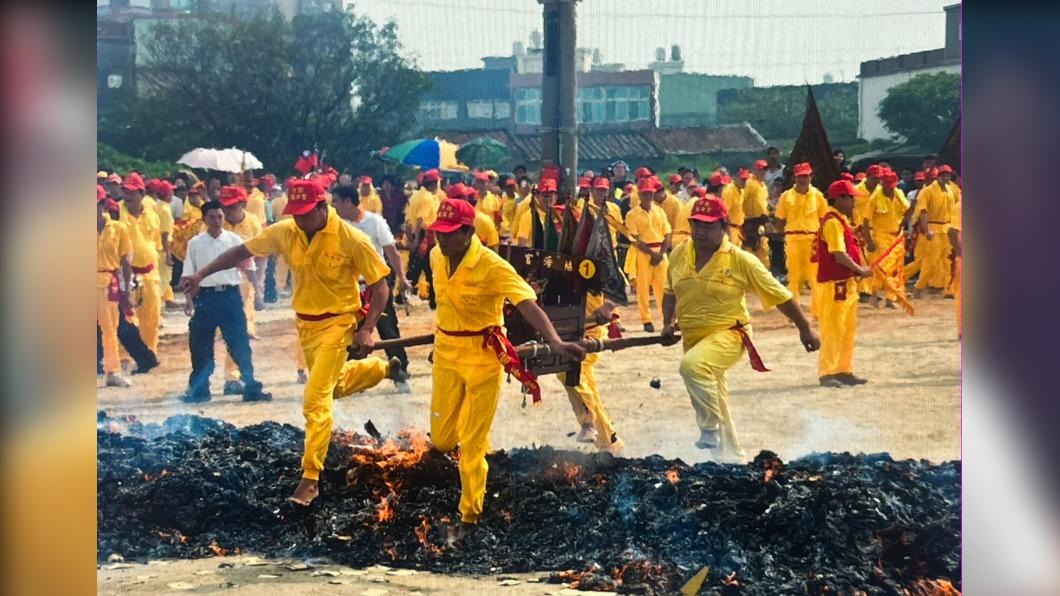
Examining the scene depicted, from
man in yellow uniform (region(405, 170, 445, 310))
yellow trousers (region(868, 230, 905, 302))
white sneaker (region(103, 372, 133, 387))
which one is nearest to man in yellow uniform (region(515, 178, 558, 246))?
man in yellow uniform (region(405, 170, 445, 310))

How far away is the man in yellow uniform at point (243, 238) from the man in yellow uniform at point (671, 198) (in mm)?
2449

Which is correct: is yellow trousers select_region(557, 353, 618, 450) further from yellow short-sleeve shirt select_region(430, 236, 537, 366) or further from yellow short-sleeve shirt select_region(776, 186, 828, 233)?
yellow short-sleeve shirt select_region(776, 186, 828, 233)

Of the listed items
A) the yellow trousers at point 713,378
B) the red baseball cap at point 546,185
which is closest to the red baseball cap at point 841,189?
the yellow trousers at point 713,378

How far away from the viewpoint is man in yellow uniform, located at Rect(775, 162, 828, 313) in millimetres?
8859

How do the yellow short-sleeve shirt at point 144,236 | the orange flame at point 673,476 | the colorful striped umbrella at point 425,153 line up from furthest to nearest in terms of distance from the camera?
1. the yellow short-sleeve shirt at point 144,236
2. the colorful striped umbrella at point 425,153
3. the orange flame at point 673,476

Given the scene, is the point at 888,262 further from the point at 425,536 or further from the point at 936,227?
the point at 425,536

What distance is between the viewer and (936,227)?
901 cm

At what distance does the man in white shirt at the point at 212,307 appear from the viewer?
940 centimetres

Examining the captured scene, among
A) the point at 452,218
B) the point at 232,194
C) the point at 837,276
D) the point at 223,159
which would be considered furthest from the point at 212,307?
the point at 837,276

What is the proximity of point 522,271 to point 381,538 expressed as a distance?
1628 mm

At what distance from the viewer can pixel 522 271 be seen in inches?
320

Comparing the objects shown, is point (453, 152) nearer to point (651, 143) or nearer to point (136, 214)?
point (651, 143)

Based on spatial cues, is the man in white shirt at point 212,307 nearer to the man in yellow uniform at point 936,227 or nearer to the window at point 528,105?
the window at point 528,105

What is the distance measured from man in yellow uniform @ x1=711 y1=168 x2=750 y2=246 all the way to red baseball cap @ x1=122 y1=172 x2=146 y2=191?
12.0 ft
